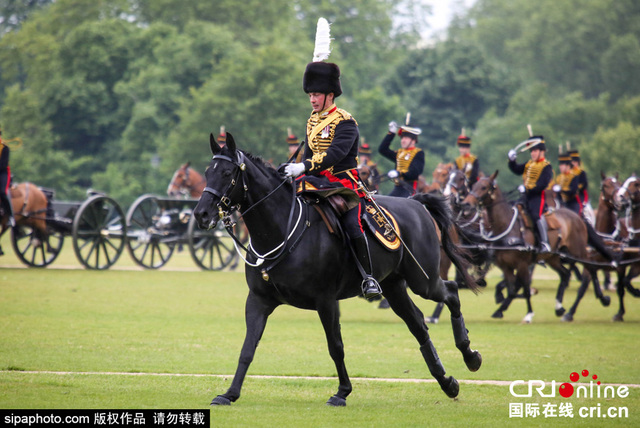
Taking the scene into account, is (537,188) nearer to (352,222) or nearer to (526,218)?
(526,218)

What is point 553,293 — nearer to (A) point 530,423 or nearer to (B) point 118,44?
(A) point 530,423

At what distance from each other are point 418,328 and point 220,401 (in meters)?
2.16

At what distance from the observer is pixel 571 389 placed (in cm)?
889

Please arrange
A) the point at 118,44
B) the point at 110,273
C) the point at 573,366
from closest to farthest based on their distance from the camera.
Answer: the point at 573,366 < the point at 110,273 < the point at 118,44

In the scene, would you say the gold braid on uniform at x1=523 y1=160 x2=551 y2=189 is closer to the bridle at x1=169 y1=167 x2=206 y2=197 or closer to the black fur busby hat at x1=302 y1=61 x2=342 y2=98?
the black fur busby hat at x1=302 y1=61 x2=342 y2=98

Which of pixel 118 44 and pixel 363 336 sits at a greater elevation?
pixel 118 44

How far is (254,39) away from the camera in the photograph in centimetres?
5369

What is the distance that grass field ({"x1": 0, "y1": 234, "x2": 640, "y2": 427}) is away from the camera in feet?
25.0

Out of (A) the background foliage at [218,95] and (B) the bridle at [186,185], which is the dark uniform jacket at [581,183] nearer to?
(B) the bridle at [186,185]

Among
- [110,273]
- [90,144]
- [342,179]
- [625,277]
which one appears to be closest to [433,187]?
[625,277]

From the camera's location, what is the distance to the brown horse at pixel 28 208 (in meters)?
19.6

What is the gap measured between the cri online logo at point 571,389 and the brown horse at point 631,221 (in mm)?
7266

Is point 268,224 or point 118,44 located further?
point 118,44

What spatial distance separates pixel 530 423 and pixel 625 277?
32.1ft
